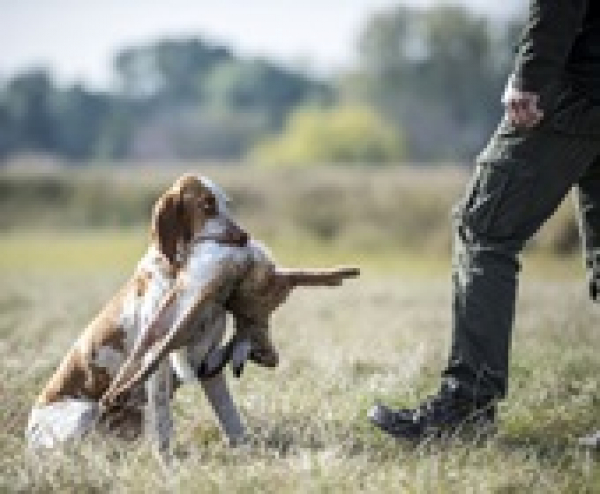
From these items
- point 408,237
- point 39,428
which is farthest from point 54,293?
point 408,237

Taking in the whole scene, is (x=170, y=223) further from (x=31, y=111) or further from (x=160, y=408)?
(x=31, y=111)

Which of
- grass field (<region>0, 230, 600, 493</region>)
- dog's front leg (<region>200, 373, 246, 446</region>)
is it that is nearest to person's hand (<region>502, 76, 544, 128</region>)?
grass field (<region>0, 230, 600, 493</region>)

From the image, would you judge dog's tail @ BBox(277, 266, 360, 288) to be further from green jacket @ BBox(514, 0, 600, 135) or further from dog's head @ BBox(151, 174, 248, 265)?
green jacket @ BBox(514, 0, 600, 135)

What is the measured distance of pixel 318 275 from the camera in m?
5.44

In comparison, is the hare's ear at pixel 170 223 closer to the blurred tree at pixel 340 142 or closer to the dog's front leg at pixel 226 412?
the dog's front leg at pixel 226 412

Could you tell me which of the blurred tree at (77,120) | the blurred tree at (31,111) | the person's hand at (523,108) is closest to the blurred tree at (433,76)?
the blurred tree at (77,120)

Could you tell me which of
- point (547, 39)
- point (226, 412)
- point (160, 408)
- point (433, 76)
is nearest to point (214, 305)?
point (160, 408)

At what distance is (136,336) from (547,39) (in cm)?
194

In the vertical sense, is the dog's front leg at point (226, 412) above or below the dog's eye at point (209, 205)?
below

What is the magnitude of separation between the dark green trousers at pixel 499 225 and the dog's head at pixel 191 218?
3.09ft

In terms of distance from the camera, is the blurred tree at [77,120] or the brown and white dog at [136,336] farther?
the blurred tree at [77,120]

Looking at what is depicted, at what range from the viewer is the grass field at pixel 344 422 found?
5.06 metres

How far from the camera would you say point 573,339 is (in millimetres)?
8727

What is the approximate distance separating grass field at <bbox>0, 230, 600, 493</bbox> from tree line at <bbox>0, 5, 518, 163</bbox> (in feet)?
254
